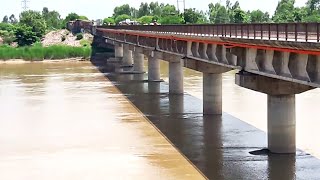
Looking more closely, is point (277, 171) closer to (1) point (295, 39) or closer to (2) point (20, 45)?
(1) point (295, 39)

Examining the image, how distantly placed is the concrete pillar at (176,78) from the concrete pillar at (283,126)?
2686 cm

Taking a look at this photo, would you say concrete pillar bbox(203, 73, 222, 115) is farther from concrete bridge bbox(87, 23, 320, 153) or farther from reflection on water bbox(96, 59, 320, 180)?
reflection on water bbox(96, 59, 320, 180)

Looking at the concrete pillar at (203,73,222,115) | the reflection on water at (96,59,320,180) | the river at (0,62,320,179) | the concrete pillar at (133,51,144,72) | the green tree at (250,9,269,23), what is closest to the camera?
the reflection on water at (96,59,320,180)

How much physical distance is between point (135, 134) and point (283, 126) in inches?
376

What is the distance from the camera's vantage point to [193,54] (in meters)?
43.7

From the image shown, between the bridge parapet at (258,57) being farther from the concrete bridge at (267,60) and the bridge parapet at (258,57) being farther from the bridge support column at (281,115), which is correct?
the bridge support column at (281,115)

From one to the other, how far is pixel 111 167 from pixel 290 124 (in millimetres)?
8320

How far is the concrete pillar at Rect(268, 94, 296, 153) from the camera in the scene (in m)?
30.7

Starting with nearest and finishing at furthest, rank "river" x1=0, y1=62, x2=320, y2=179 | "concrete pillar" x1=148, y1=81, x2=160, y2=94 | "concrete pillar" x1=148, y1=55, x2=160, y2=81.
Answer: "river" x1=0, y1=62, x2=320, y2=179
"concrete pillar" x1=148, y1=81, x2=160, y2=94
"concrete pillar" x1=148, y1=55, x2=160, y2=81

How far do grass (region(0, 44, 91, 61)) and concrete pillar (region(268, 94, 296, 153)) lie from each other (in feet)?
300

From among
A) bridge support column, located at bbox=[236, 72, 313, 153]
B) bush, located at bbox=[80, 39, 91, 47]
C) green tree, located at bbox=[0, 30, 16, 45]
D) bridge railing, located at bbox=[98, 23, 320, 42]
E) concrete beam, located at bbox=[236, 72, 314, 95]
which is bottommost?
bush, located at bbox=[80, 39, 91, 47]

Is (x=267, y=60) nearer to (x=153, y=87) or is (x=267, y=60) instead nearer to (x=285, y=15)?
(x=153, y=87)

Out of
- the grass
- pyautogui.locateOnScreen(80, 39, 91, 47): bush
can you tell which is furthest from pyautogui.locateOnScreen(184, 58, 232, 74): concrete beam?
pyautogui.locateOnScreen(80, 39, 91, 47): bush

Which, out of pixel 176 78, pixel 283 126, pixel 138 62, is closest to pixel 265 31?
pixel 283 126
